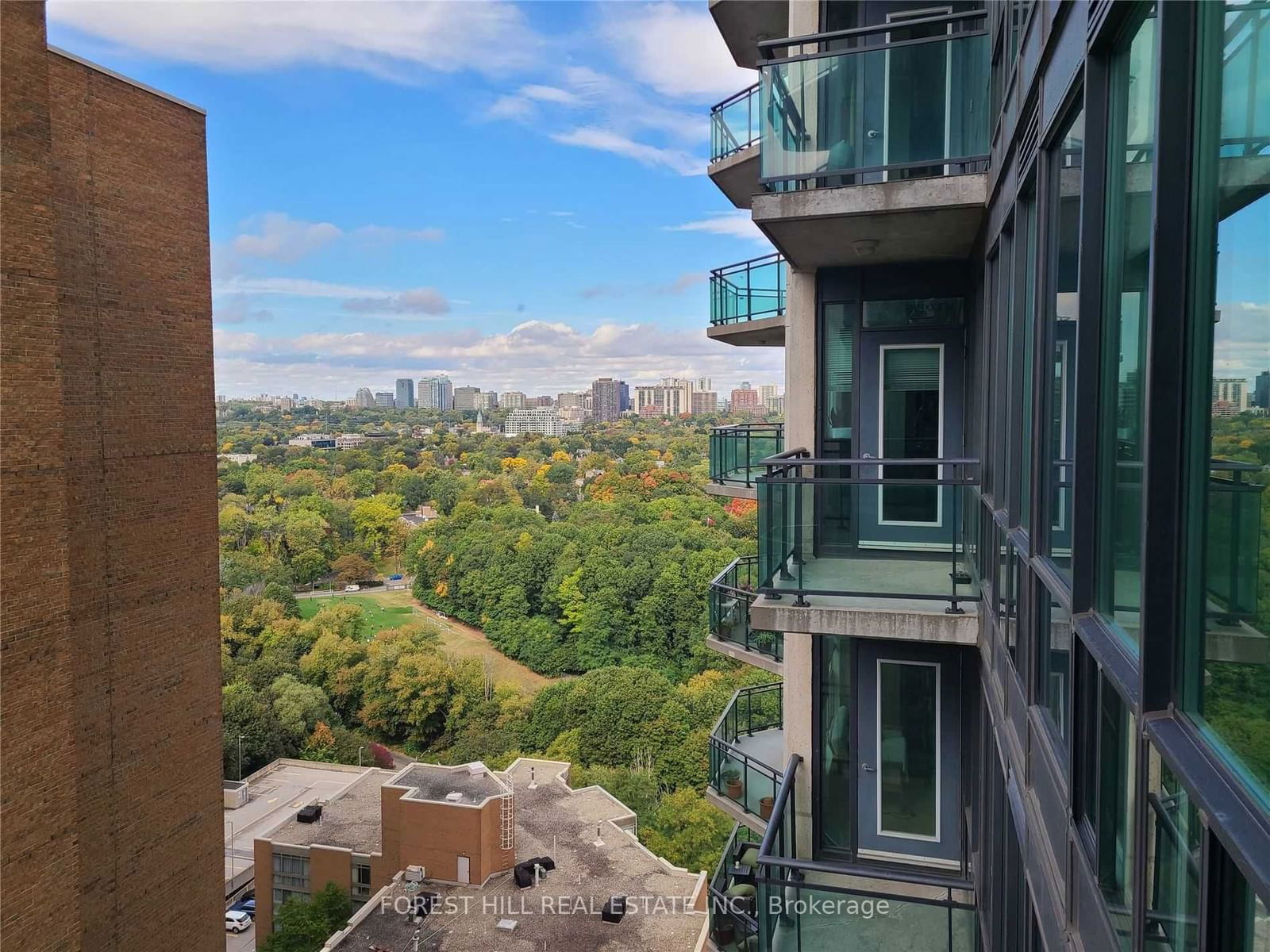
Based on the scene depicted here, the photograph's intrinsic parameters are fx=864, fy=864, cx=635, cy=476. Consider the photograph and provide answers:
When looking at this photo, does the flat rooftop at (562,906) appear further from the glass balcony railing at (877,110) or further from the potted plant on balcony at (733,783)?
the glass balcony railing at (877,110)

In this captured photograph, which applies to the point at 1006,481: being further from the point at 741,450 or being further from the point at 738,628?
the point at 738,628

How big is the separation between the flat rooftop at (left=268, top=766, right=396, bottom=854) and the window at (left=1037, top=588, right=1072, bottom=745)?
2520cm

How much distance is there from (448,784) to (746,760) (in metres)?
16.5

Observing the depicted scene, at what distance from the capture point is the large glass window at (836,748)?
762 cm

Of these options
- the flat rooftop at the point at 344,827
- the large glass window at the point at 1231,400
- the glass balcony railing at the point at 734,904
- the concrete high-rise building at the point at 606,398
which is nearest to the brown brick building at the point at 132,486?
the glass balcony railing at the point at 734,904

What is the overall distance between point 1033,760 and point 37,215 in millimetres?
10919

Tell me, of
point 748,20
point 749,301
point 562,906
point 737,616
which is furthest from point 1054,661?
point 562,906

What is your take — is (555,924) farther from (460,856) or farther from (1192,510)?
(1192,510)

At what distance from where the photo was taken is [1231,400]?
1.56 metres

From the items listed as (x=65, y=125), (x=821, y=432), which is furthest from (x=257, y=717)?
(x=821, y=432)

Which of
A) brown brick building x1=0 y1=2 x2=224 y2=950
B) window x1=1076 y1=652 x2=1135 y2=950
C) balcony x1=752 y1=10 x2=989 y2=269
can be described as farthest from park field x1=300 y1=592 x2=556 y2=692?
window x1=1076 y1=652 x2=1135 y2=950

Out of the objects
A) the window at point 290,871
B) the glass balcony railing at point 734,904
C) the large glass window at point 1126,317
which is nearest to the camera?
the large glass window at point 1126,317

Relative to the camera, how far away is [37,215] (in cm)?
952

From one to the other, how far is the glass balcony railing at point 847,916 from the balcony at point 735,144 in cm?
706
